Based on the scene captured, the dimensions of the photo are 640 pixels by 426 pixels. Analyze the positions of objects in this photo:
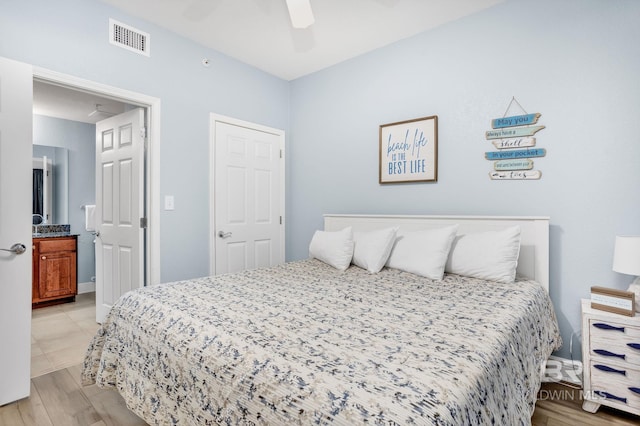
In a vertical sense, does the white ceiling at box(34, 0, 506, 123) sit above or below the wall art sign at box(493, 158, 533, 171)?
above

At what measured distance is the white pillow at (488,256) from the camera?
2098 mm

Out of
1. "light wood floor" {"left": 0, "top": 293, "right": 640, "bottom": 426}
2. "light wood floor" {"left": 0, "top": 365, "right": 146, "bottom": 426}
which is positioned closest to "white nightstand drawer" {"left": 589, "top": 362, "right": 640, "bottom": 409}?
"light wood floor" {"left": 0, "top": 293, "right": 640, "bottom": 426}

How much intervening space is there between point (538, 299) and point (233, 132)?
2849 mm

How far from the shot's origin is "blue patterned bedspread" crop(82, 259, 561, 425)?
871 mm

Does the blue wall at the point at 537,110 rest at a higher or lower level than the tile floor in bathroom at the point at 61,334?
higher

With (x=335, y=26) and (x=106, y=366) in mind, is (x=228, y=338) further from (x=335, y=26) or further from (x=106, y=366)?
(x=335, y=26)

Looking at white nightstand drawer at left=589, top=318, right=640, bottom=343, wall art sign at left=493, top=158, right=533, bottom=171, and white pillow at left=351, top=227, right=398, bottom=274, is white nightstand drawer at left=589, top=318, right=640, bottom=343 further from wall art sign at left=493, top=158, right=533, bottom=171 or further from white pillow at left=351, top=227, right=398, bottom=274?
white pillow at left=351, top=227, right=398, bottom=274

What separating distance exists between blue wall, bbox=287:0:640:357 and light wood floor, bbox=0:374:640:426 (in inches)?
17.2

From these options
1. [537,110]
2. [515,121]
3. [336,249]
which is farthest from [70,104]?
[537,110]

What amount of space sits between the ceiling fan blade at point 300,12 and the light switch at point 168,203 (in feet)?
5.71

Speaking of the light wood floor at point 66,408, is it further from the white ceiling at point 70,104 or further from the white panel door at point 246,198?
the white ceiling at point 70,104

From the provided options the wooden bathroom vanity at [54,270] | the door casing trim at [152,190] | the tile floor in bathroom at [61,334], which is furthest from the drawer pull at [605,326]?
the wooden bathroom vanity at [54,270]

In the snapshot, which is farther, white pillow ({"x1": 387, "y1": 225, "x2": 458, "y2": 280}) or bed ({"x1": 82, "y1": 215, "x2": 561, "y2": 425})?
white pillow ({"x1": 387, "y1": 225, "x2": 458, "y2": 280})

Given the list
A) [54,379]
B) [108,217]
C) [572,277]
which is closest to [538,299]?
[572,277]
